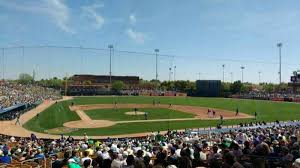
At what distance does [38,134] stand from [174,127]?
14.1 m

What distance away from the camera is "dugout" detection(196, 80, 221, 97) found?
95188mm

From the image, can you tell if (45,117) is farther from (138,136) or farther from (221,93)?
(221,93)

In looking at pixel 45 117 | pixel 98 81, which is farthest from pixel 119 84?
pixel 45 117

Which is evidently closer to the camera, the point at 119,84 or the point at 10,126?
the point at 10,126

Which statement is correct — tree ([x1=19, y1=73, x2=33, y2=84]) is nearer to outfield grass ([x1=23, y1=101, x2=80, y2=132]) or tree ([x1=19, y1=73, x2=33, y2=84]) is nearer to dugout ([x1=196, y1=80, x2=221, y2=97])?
dugout ([x1=196, y1=80, x2=221, y2=97])

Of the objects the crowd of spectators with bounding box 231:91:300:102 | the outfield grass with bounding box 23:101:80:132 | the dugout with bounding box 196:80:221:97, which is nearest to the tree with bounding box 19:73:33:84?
the dugout with bounding box 196:80:221:97

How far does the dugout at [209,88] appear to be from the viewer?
95.2 metres

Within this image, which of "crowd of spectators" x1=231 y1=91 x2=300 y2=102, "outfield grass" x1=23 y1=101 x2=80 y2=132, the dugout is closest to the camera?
"outfield grass" x1=23 y1=101 x2=80 y2=132

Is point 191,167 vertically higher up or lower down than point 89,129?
higher up

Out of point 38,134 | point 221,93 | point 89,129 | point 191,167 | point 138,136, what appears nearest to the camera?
point 191,167

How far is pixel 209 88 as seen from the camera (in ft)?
315

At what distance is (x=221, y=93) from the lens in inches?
3789

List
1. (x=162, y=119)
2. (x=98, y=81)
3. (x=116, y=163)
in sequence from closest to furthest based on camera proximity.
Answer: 1. (x=116, y=163)
2. (x=162, y=119)
3. (x=98, y=81)

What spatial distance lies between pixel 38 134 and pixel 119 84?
76.3 m
